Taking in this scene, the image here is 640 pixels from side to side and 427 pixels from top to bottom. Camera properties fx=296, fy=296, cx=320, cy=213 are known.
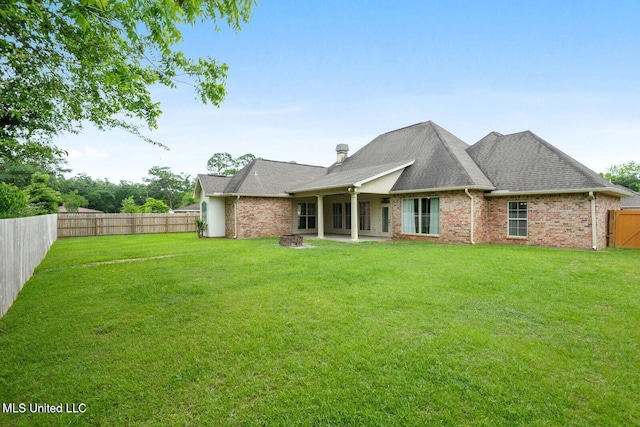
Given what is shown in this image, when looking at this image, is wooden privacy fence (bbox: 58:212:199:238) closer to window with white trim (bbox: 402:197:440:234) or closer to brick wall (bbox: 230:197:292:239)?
brick wall (bbox: 230:197:292:239)

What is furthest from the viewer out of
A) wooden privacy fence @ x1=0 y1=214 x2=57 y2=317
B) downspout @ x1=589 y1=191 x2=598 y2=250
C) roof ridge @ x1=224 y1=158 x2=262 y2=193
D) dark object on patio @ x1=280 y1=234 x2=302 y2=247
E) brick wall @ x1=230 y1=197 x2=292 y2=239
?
roof ridge @ x1=224 y1=158 x2=262 y2=193

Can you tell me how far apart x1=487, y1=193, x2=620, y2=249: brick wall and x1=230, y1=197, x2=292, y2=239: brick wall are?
1173cm

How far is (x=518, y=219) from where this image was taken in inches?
503

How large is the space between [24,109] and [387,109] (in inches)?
752

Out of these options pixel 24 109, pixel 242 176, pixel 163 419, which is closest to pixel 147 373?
pixel 163 419

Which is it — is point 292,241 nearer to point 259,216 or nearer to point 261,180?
point 259,216

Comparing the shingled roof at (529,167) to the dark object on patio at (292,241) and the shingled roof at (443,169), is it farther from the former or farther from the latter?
the dark object on patio at (292,241)

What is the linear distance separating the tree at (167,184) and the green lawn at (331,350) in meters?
62.3

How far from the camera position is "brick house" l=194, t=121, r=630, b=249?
11.7m

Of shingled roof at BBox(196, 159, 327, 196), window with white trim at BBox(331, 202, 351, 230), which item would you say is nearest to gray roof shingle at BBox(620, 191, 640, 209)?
window with white trim at BBox(331, 202, 351, 230)

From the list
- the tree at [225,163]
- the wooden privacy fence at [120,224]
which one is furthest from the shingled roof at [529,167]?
the tree at [225,163]

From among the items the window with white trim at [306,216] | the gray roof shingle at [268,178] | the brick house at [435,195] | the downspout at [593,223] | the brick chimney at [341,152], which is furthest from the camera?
the brick chimney at [341,152]

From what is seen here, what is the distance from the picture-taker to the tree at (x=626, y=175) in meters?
42.2

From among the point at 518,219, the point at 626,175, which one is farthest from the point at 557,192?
the point at 626,175
